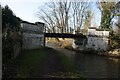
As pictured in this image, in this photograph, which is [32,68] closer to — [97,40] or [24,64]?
[24,64]

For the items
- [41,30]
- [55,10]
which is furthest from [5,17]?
[55,10]

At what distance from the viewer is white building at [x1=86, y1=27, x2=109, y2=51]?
122ft

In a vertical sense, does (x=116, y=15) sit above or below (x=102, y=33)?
above

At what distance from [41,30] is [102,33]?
33.9ft

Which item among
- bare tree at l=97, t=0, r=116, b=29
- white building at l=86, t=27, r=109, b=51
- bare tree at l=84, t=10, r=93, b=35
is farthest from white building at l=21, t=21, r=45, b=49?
bare tree at l=84, t=10, r=93, b=35

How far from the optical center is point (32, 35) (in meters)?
33.2

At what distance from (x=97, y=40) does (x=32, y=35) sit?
38.1 ft

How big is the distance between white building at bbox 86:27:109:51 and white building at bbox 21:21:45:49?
325 inches

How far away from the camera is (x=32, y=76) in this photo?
12203 mm

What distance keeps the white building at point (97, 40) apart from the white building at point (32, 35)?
8.26m

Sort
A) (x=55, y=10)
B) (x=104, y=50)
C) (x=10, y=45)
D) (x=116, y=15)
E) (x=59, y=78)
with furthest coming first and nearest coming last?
(x=55, y=10)
(x=116, y=15)
(x=104, y=50)
(x=10, y=45)
(x=59, y=78)

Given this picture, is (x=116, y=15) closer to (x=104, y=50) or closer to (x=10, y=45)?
A: (x=104, y=50)

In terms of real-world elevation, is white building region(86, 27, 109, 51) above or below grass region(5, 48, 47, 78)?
above

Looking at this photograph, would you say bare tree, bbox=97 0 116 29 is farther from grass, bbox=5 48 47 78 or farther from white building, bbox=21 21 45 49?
grass, bbox=5 48 47 78
